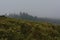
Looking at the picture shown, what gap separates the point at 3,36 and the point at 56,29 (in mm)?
3834

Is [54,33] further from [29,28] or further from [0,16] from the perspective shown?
[0,16]

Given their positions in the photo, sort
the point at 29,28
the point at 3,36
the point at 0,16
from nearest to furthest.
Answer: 1. the point at 3,36
2. the point at 29,28
3. the point at 0,16

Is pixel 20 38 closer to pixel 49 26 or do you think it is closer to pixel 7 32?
pixel 7 32

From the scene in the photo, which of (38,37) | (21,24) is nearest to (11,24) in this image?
(21,24)

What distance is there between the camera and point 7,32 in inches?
617

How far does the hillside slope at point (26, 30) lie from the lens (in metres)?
15.6

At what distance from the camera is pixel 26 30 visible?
16.4 meters

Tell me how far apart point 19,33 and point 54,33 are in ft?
7.69

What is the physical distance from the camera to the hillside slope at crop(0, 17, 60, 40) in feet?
51.2

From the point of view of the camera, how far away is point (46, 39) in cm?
1599

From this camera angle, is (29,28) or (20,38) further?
(29,28)

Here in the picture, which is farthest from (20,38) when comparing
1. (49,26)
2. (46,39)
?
(49,26)

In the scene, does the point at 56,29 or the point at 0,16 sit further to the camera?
the point at 0,16

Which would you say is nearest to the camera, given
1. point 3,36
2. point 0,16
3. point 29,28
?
point 3,36
